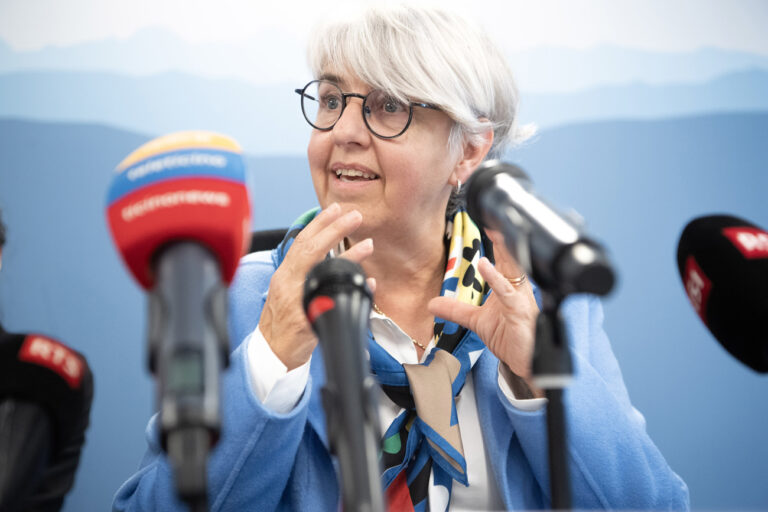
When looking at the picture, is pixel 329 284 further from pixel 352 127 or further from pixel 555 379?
pixel 352 127

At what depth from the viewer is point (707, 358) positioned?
2875mm

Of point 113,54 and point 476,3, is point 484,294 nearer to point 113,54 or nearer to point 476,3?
point 476,3

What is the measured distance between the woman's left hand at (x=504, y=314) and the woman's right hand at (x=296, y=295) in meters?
0.20

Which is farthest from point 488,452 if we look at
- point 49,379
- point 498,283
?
point 49,379

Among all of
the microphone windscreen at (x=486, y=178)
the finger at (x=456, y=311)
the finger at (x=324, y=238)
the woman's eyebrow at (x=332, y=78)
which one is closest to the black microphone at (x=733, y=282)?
the microphone windscreen at (x=486, y=178)

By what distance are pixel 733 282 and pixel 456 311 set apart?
0.51 meters

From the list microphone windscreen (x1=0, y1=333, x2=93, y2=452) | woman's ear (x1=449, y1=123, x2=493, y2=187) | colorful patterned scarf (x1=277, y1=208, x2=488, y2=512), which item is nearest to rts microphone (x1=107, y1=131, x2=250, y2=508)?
microphone windscreen (x1=0, y1=333, x2=93, y2=452)

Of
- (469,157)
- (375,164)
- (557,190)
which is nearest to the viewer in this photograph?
(375,164)

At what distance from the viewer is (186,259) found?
60cm

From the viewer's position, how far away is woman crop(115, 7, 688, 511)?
1163 millimetres

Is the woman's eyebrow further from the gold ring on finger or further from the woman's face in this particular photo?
the gold ring on finger

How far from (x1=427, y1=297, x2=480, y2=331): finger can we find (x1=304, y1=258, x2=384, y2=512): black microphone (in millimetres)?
596

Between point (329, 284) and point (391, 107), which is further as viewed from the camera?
point (391, 107)

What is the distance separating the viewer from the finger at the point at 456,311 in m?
1.26
